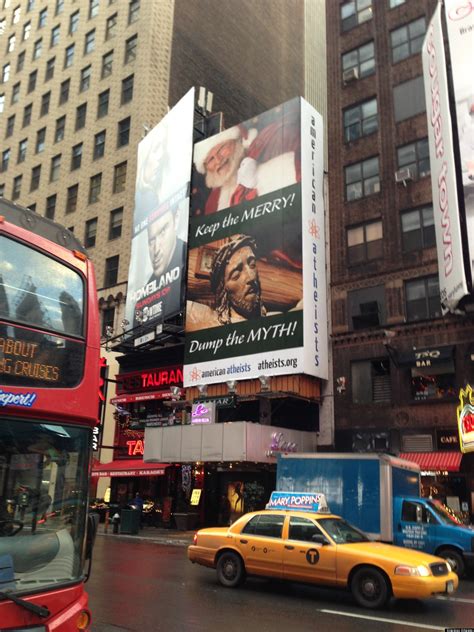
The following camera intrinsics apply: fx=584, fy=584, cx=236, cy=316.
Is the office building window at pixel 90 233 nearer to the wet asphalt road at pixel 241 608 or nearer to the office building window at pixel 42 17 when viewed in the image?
the office building window at pixel 42 17

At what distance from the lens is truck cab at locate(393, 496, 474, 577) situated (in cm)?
1432

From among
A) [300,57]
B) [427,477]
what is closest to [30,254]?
[427,477]

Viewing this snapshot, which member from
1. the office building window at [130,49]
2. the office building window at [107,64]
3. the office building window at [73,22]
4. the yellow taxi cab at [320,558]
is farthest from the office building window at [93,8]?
the yellow taxi cab at [320,558]

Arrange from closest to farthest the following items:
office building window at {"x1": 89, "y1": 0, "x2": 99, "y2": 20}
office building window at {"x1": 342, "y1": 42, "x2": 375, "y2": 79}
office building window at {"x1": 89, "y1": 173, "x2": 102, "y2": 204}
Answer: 1. office building window at {"x1": 342, "y1": 42, "x2": 375, "y2": 79}
2. office building window at {"x1": 89, "y1": 173, "x2": 102, "y2": 204}
3. office building window at {"x1": 89, "y1": 0, "x2": 99, "y2": 20}

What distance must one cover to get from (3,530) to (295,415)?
24544mm

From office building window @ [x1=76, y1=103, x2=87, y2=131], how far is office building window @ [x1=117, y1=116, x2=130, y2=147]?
5022 mm

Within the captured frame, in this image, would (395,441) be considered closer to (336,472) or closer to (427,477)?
(427,477)

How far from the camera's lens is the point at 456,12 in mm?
23500

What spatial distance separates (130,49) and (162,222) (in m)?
17.0

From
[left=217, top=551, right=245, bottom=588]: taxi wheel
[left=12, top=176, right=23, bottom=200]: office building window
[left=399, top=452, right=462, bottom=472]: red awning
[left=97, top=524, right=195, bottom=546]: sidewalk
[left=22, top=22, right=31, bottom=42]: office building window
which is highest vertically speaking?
[left=22, top=22, right=31, bottom=42]: office building window

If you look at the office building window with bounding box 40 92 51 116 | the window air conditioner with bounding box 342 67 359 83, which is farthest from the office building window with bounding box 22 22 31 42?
the window air conditioner with bounding box 342 67 359 83

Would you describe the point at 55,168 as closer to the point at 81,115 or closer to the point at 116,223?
the point at 81,115

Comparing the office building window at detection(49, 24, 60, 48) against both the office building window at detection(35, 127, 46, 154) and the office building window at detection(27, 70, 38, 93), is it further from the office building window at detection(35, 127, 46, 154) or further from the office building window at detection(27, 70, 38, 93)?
the office building window at detection(35, 127, 46, 154)

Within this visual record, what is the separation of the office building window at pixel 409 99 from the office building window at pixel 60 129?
90.7 feet
